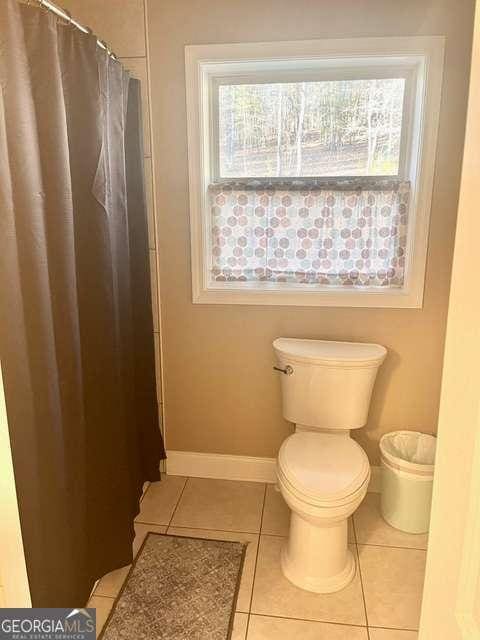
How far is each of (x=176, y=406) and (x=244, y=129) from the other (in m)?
1.37

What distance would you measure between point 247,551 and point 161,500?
525 mm

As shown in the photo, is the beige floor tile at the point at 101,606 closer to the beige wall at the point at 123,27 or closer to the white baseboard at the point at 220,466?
the white baseboard at the point at 220,466

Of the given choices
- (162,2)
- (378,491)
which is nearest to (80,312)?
(162,2)

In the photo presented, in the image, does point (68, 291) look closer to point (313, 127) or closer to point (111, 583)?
point (111, 583)

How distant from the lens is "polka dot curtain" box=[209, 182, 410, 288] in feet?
6.80

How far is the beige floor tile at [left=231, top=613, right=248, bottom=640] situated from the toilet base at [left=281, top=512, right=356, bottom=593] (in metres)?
0.25

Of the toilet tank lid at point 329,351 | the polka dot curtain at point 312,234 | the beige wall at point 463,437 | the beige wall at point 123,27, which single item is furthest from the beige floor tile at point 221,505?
the beige wall at point 123,27

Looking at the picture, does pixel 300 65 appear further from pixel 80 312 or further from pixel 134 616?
pixel 134 616

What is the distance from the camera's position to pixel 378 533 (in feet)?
6.76

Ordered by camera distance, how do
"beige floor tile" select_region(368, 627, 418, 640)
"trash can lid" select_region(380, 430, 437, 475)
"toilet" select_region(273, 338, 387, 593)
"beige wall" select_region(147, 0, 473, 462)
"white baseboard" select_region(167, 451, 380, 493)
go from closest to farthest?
"beige floor tile" select_region(368, 627, 418, 640) < "toilet" select_region(273, 338, 387, 593) < "beige wall" select_region(147, 0, 473, 462) < "trash can lid" select_region(380, 430, 437, 475) < "white baseboard" select_region(167, 451, 380, 493)

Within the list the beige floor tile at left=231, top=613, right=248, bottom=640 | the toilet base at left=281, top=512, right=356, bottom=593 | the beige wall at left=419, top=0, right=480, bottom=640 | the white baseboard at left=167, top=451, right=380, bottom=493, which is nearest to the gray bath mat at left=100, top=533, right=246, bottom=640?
the beige floor tile at left=231, top=613, right=248, bottom=640

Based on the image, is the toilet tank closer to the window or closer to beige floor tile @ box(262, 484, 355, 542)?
the window

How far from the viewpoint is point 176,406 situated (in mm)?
2389

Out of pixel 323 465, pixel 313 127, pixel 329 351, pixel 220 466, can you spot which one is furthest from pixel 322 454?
pixel 313 127
